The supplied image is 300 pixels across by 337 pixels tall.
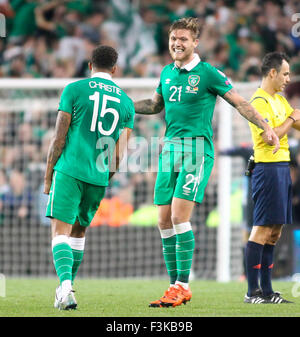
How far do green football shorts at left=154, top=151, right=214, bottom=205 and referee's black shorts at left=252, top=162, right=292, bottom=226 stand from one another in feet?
1.51

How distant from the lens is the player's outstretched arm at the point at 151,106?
634cm

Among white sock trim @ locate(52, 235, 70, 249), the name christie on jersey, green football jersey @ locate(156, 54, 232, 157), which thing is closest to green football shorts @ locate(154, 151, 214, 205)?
green football jersey @ locate(156, 54, 232, 157)

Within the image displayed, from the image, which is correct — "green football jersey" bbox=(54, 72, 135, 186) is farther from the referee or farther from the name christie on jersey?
the referee

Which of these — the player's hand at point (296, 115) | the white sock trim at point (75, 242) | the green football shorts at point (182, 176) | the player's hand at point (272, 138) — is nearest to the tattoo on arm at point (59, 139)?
the white sock trim at point (75, 242)

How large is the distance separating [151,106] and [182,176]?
84 cm

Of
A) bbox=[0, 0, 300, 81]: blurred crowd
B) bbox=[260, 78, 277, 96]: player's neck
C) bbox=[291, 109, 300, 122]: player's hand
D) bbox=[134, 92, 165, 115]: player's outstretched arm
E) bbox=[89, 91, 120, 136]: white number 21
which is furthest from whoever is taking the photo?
bbox=[0, 0, 300, 81]: blurred crowd

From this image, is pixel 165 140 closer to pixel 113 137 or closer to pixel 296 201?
pixel 113 137

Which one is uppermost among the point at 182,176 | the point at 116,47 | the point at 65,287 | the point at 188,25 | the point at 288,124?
the point at 116,47

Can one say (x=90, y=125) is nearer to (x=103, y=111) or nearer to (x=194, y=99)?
(x=103, y=111)

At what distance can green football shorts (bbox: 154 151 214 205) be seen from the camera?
5.80 metres

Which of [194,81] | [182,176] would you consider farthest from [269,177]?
[194,81]

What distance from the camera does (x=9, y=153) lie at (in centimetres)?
1166

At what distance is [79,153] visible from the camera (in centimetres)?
547

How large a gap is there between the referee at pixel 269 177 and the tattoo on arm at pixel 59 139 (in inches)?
62.1
